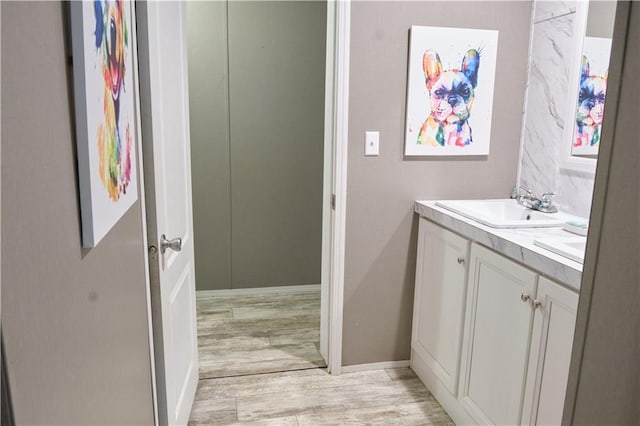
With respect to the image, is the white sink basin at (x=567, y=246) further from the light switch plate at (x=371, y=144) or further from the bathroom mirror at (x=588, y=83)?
the light switch plate at (x=371, y=144)

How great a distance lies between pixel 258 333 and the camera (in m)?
3.01

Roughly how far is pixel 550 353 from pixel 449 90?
52.6 inches

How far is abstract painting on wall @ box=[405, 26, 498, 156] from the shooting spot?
229 centimetres

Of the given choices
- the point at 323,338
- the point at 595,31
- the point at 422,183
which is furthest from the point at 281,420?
the point at 595,31

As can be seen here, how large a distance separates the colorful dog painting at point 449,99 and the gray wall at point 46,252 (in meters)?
1.81

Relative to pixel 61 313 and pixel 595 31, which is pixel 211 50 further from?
pixel 61 313

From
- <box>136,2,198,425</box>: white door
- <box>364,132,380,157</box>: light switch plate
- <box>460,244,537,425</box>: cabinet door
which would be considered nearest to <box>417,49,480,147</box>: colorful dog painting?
<box>364,132,380,157</box>: light switch plate

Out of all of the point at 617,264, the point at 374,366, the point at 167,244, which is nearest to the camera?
the point at 617,264

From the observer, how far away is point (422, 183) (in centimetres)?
243

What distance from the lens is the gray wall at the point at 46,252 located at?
0.51 meters

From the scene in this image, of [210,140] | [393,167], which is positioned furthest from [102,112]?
[210,140]

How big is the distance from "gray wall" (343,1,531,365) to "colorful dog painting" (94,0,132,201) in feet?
4.50

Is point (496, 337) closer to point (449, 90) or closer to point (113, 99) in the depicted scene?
point (449, 90)

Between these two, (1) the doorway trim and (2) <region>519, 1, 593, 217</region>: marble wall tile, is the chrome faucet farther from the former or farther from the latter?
(1) the doorway trim
